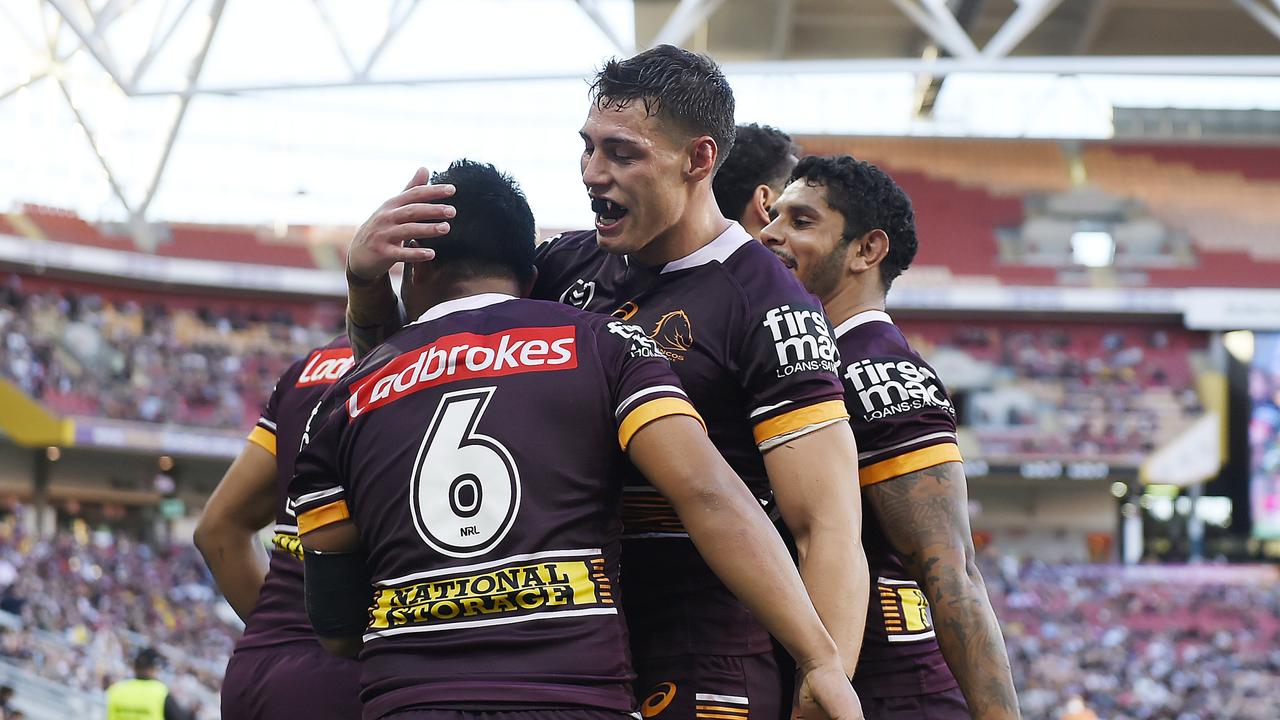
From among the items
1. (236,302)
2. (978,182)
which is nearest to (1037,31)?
(978,182)

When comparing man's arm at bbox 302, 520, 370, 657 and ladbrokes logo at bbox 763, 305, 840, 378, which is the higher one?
ladbrokes logo at bbox 763, 305, 840, 378

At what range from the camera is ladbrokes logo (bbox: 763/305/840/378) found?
275 centimetres

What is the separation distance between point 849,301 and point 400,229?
1.31 meters

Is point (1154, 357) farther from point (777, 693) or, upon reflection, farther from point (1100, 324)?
point (777, 693)

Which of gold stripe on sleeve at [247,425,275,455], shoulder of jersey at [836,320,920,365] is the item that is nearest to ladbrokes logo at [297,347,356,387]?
gold stripe on sleeve at [247,425,275,455]

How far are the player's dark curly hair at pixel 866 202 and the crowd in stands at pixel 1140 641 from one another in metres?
18.1

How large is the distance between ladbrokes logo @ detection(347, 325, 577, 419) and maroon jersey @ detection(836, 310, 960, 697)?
1.04 metres

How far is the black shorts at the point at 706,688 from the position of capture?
276 cm

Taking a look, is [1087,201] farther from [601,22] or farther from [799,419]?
[799,419]

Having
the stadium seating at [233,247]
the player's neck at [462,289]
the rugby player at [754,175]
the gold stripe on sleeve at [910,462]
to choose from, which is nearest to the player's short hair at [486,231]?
the player's neck at [462,289]

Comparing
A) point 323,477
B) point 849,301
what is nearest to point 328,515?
point 323,477

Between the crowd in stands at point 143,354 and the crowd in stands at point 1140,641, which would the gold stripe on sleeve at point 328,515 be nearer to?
the crowd in stands at point 1140,641

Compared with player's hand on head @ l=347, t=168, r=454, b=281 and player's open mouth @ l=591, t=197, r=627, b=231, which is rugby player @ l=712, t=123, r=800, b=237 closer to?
player's open mouth @ l=591, t=197, r=627, b=231

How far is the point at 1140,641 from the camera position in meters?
25.3
